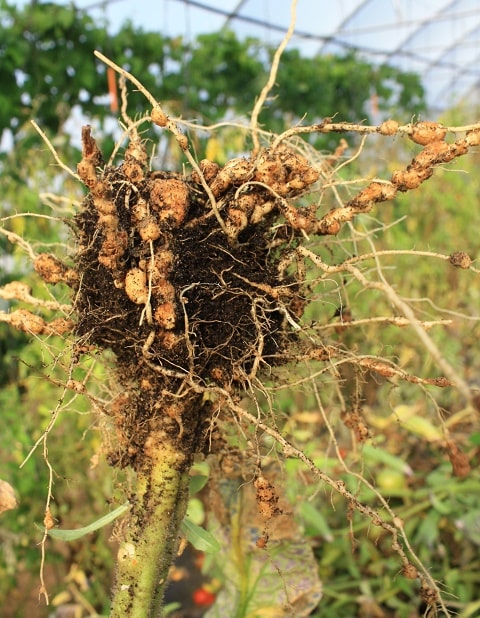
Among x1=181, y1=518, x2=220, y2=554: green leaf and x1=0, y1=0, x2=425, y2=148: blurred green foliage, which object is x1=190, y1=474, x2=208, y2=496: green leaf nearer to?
x1=181, y1=518, x2=220, y2=554: green leaf

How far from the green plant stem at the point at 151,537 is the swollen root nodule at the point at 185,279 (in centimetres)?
3

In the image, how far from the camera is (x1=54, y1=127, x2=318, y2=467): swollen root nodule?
2.75 feet

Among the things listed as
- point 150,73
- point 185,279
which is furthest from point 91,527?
point 150,73

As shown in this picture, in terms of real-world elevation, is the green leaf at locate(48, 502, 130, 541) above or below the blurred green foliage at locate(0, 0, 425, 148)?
below

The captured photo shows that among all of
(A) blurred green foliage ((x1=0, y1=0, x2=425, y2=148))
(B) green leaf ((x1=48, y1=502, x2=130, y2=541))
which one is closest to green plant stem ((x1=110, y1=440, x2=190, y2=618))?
(B) green leaf ((x1=48, y1=502, x2=130, y2=541))

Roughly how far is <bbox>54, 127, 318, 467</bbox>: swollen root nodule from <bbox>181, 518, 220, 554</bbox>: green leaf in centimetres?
13

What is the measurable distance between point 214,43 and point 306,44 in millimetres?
2812

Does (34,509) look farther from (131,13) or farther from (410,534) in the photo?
(131,13)

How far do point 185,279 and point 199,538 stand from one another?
0.39 metres

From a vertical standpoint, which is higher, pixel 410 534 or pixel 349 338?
pixel 349 338

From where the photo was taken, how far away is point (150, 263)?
820mm

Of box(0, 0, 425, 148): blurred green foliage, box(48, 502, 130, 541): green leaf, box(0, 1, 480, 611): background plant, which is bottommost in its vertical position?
box(48, 502, 130, 541): green leaf

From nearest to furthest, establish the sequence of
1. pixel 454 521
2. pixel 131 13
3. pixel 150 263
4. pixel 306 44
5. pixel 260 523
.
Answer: pixel 150 263 < pixel 260 523 < pixel 454 521 < pixel 131 13 < pixel 306 44

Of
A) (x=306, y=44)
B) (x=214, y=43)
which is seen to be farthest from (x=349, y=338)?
(x=306, y=44)
